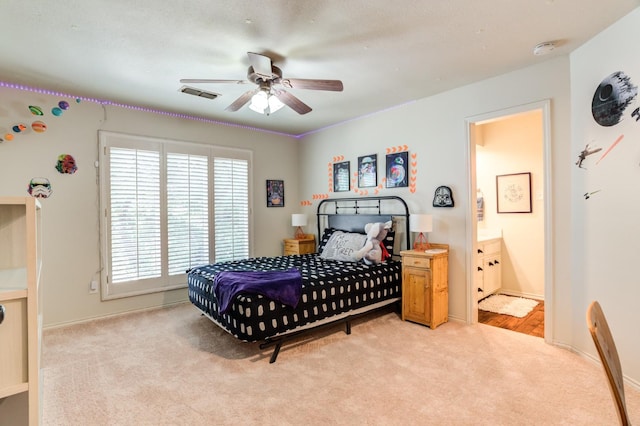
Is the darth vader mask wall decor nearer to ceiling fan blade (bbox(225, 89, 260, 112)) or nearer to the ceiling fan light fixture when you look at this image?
the ceiling fan light fixture

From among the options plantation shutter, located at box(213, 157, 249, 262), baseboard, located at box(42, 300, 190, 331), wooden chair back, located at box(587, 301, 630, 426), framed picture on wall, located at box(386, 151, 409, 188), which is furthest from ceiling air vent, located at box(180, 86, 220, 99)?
wooden chair back, located at box(587, 301, 630, 426)

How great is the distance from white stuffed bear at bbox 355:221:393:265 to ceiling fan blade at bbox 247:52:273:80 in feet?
7.33

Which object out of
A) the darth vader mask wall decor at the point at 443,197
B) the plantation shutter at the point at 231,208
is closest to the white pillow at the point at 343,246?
the darth vader mask wall decor at the point at 443,197

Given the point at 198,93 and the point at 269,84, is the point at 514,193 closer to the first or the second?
the point at 269,84

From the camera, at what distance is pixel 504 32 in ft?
8.37

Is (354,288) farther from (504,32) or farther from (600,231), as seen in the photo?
(504,32)

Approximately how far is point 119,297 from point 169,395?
233 centimetres

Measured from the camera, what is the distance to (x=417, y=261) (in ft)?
12.0

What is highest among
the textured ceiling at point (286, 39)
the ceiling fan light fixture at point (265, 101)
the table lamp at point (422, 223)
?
the textured ceiling at point (286, 39)

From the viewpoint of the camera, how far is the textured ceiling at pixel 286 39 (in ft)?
7.25

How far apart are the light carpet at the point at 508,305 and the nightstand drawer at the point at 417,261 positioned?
1.34 m

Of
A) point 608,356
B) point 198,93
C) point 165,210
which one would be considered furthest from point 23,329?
point 165,210

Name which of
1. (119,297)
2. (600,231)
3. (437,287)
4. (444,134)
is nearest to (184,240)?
(119,297)

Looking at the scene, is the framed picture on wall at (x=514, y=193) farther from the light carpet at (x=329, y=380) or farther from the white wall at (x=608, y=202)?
the light carpet at (x=329, y=380)
